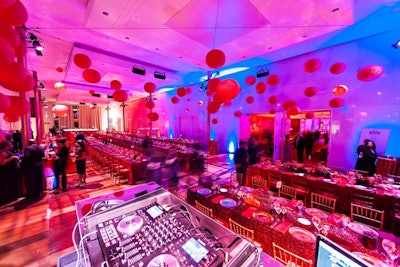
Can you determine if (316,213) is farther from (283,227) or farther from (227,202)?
(227,202)

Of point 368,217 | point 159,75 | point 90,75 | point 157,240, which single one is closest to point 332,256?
point 157,240

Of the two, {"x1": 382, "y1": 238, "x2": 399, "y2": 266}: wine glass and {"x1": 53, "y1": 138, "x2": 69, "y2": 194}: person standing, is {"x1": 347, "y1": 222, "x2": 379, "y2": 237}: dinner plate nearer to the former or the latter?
{"x1": 382, "y1": 238, "x2": 399, "y2": 266}: wine glass

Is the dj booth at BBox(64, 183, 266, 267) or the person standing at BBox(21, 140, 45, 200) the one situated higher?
the dj booth at BBox(64, 183, 266, 267)

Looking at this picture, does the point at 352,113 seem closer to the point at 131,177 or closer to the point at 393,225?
the point at 393,225

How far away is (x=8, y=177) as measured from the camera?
474cm

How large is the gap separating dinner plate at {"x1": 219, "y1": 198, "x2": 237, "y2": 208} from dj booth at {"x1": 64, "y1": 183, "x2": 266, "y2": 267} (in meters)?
1.64

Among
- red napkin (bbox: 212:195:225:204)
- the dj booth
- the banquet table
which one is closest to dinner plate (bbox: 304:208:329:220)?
the banquet table

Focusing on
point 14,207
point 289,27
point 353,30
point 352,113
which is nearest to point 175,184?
point 14,207

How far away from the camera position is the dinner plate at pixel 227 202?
2.82 meters

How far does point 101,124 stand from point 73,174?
23.1 m

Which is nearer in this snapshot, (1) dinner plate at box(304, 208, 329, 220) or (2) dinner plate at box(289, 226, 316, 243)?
(2) dinner plate at box(289, 226, 316, 243)

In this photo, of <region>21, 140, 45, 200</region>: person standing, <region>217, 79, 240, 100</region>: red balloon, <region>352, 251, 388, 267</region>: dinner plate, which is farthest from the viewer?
<region>21, 140, 45, 200</region>: person standing

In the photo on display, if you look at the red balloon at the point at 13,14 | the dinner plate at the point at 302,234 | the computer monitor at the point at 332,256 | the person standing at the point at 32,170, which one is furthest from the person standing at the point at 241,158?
the person standing at the point at 32,170

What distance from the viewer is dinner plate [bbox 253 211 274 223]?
7.96 ft
